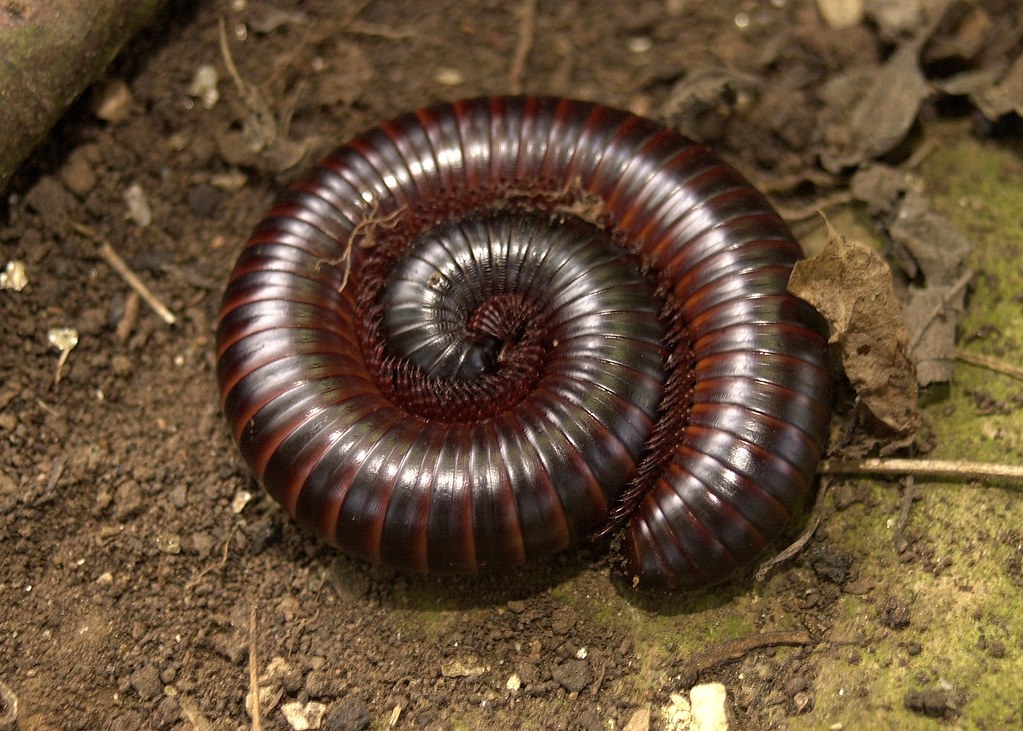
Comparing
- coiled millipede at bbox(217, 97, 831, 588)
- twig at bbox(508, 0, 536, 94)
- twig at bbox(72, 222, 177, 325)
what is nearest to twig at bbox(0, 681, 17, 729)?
coiled millipede at bbox(217, 97, 831, 588)

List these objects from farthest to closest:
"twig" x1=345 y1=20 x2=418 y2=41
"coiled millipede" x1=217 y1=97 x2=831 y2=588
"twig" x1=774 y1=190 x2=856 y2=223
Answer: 1. "twig" x1=345 y1=20 x2=418 y2=41
2. "twig" x1=774 y1=190 x2=856 y2=223
3. "coiled millipede" x1=217 y1=97 x2=831 y2=588

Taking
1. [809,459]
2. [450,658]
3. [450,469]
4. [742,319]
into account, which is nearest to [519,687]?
[450,658]

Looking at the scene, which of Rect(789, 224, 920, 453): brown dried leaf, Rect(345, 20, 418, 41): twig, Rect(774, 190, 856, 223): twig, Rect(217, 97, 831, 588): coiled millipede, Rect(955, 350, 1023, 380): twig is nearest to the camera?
Rect(217, 97, 831, 588): coiled millipede

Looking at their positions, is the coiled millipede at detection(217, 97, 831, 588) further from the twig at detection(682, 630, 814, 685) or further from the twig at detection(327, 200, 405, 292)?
the twig at detection(682, 630, 814, 685)

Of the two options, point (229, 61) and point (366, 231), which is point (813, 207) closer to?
point (366, 231)

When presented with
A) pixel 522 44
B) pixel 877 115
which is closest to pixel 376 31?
pixel 522 44

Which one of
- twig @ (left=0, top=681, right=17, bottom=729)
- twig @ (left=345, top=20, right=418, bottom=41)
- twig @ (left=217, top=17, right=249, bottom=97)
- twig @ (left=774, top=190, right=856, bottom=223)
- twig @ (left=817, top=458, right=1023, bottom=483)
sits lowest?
twig @ (left=817, top=458, right=1023, bottom=483)

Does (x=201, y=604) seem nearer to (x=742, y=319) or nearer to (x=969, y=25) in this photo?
(x=742, y=319)
